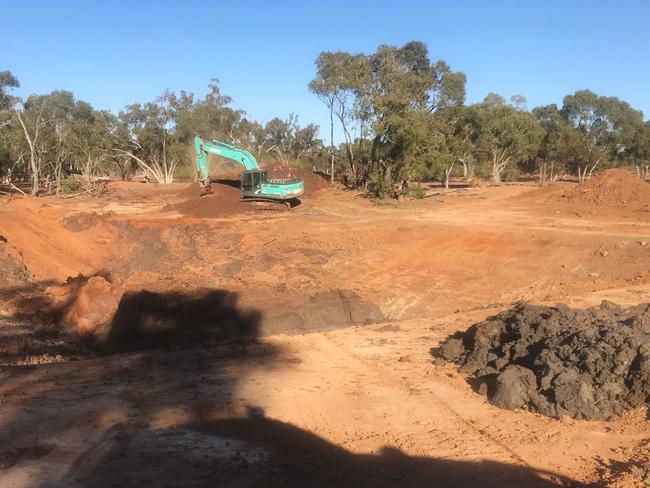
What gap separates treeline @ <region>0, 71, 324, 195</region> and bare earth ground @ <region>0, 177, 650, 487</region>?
56.6 ft

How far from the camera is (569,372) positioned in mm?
6844

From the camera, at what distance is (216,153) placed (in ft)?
92.8

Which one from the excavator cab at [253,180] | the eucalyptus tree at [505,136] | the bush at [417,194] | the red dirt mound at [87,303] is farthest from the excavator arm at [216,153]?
the eucalyptus tree at [505,136]

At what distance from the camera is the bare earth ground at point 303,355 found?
5516 millimetres

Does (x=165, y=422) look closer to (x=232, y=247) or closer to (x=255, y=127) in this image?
(x=232, y=247)

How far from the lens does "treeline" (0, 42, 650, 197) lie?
3133 centimetres

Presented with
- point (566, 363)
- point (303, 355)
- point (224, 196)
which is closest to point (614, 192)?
point (224, 196)

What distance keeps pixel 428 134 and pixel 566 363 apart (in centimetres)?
2476

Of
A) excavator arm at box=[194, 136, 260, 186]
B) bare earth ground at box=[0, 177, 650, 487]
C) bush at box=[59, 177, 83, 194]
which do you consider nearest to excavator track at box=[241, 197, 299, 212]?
excavator arm at box=[194, 136, 260, 186]

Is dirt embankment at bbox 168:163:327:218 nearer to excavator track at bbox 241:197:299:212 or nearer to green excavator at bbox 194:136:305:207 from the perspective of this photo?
excavator track at bbox 241:197:299:212

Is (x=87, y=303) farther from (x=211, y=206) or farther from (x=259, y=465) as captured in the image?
(x=211, y=206)

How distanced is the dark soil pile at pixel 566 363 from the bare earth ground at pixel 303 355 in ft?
0.76

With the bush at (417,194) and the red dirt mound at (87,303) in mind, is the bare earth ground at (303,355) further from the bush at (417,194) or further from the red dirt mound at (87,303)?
the bush at (417,194)

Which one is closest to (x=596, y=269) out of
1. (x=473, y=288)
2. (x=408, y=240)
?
(x=473, y=288)
